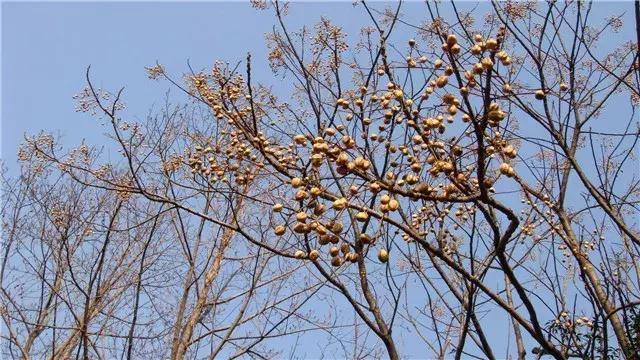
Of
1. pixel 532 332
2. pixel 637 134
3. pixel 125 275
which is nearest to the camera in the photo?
pixel 532 332

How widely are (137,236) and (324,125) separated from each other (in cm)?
320

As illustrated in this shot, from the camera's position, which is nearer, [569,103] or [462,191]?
[462,191]

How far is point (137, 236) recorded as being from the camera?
6.26 m

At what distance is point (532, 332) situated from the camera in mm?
2457

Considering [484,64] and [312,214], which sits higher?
[484,64]

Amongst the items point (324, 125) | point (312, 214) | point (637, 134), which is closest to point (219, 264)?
point (324, 125)

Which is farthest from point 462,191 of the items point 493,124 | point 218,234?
point 218,234

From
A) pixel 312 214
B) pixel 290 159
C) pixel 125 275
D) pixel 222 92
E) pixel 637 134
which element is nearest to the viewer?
pixel 312 214

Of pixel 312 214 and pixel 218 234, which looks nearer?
pixel 312 214

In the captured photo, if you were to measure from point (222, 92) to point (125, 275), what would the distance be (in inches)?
143

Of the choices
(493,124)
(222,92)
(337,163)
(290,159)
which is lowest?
(337,163)

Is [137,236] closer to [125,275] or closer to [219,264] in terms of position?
[125,275]

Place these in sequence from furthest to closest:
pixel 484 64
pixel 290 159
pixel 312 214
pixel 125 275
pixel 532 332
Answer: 1. pixel 125 275
2. pixel 290 159
3. pixel 532 332
4. pixel 312 214
5. pixel 484 64

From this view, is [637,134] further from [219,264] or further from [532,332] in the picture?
[219,264]
